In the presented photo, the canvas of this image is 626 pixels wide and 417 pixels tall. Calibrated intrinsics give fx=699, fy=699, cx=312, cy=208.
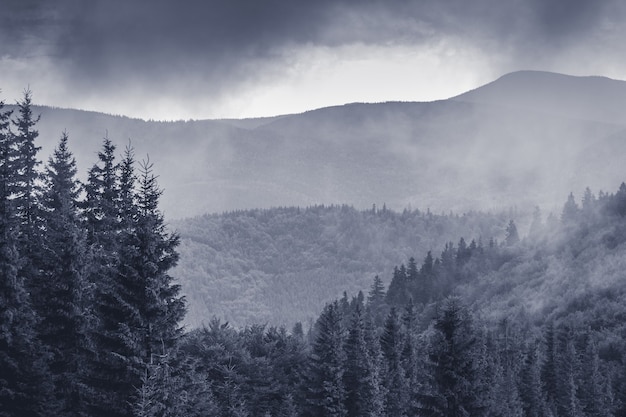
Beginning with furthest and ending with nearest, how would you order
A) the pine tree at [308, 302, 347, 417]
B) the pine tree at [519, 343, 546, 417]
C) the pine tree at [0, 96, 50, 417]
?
1. the pine tree at [519, 343, 546, 417]
2. the pine tree at [308, 302, 347, 417]
3. the pine tree at [0, 96, 50, 417]

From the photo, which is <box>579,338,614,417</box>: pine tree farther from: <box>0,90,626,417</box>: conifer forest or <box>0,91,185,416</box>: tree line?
<box>0,91,185,416</box>: tree line

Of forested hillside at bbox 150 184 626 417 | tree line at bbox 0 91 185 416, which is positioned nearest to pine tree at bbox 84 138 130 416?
tree line at bbox 0 91 185 416

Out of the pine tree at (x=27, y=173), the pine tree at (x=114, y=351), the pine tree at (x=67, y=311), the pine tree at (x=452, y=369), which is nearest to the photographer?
the pine tree at (x=114, y=351)

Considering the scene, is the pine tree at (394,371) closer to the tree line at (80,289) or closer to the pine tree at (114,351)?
the tree line at (80,289)

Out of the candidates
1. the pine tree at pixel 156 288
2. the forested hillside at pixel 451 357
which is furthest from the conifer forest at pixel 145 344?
the forested hillside at pixel 451 357

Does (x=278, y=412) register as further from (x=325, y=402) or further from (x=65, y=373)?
(x=65, y=373)

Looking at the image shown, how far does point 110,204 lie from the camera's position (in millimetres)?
40469

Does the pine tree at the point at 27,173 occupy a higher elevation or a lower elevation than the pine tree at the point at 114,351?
higher

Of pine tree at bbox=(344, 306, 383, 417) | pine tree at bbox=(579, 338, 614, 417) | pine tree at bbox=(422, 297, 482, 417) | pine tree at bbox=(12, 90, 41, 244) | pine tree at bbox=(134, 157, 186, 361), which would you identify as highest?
pine tree at bbox=(12, 90, 41, 244)

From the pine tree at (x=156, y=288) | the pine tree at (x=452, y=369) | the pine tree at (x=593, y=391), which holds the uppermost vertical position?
the pine tree at (x=156, y=288)

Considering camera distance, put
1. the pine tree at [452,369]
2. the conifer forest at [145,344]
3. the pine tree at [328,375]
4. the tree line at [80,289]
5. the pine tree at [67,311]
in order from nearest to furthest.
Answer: the tree line at [80,289] → the conifer forest at [145,344] → the pine tree at [67,311] → the pine tree at [452,369] → the pine tree at [328,375]

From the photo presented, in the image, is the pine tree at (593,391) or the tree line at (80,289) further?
the pine tree at (593,391)

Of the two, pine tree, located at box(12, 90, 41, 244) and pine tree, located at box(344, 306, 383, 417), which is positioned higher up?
pine tree, located at box(12, 90, 41, 244)

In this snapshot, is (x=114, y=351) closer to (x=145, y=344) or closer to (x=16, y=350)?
(x=145, y=344)
